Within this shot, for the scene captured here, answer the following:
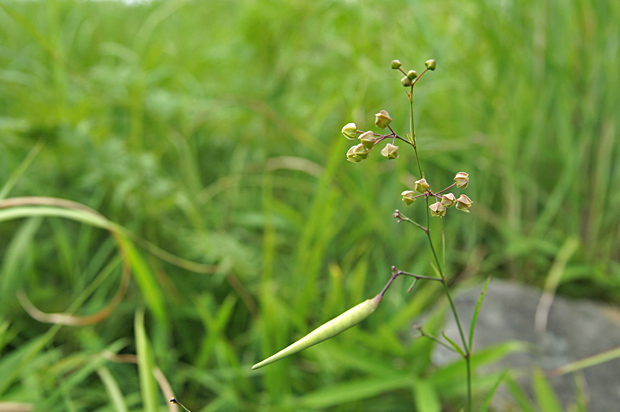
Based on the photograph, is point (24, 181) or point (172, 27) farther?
point (172, 27)

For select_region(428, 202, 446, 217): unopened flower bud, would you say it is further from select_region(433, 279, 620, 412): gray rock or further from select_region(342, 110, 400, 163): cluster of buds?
select_region(433, 279, 620, 412): gray rock

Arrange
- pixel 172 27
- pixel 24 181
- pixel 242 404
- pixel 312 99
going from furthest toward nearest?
pixel 172 27
pixel 312 99
pixel 24 181
pixel 242 404

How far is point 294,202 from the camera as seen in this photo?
176 cm

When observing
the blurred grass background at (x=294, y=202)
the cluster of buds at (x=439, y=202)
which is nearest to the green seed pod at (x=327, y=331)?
the cluster of buds at (x=439, y=202)

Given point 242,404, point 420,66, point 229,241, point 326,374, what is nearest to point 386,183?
point 420,66

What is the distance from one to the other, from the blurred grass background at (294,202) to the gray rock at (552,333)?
0.37 ft

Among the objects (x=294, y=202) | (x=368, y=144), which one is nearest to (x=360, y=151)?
(x=368, y=144)

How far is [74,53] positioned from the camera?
2.39m

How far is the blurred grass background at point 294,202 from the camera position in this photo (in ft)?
3.65

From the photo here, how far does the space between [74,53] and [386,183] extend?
1771 millimetres

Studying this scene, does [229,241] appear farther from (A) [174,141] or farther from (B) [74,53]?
(B) [74,53]

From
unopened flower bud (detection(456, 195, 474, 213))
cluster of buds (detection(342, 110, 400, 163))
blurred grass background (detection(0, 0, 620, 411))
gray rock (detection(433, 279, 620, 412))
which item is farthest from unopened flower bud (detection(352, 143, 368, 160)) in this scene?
gray rock (detection(433, 279, 620, 412))

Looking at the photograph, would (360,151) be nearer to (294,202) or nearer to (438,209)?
(438,209)

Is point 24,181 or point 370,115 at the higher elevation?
point 370,115
